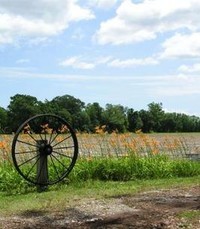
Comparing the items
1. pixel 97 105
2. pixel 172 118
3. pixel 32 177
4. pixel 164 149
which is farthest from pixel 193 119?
pixel 32 177

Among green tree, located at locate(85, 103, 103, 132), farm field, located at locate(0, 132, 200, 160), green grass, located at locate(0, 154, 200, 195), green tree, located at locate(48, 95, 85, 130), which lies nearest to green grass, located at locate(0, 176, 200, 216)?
green grass, located at locate(0, 154, 200, 195)

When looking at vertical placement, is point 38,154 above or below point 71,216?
above

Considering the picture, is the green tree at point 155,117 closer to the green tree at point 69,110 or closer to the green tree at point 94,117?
the green tree at point 94,117

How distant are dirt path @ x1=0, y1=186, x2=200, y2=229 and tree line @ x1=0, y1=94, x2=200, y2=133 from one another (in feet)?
19.8

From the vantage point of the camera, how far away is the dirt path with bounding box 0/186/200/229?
7.26 m

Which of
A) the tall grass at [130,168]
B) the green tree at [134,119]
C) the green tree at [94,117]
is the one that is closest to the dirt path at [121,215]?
the tall grass at [130,168]

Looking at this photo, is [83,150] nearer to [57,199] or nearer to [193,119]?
[57,199]

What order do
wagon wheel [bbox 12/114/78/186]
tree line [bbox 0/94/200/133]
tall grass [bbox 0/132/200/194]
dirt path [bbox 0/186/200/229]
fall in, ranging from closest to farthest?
dirt path [bbox 0/186/200/229] → wagon wheel [bbox 12/114/78/186] → tall grass [bbox 0/132/200/194] → tree line [bbox 0/94/200/133]

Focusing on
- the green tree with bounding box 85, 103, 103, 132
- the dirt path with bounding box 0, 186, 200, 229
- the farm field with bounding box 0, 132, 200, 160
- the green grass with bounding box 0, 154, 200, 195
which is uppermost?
the green tree with bounding box 85, 103, 103, 132

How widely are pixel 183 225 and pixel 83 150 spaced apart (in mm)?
7486

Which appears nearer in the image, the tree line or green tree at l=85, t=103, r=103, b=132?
the tree line

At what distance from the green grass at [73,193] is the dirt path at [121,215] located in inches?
11.9

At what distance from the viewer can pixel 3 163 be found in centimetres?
1275

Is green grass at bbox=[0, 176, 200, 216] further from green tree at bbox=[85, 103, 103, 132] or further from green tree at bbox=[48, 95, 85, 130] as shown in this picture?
green tree at bbox=[85, 103, 103, 132]
